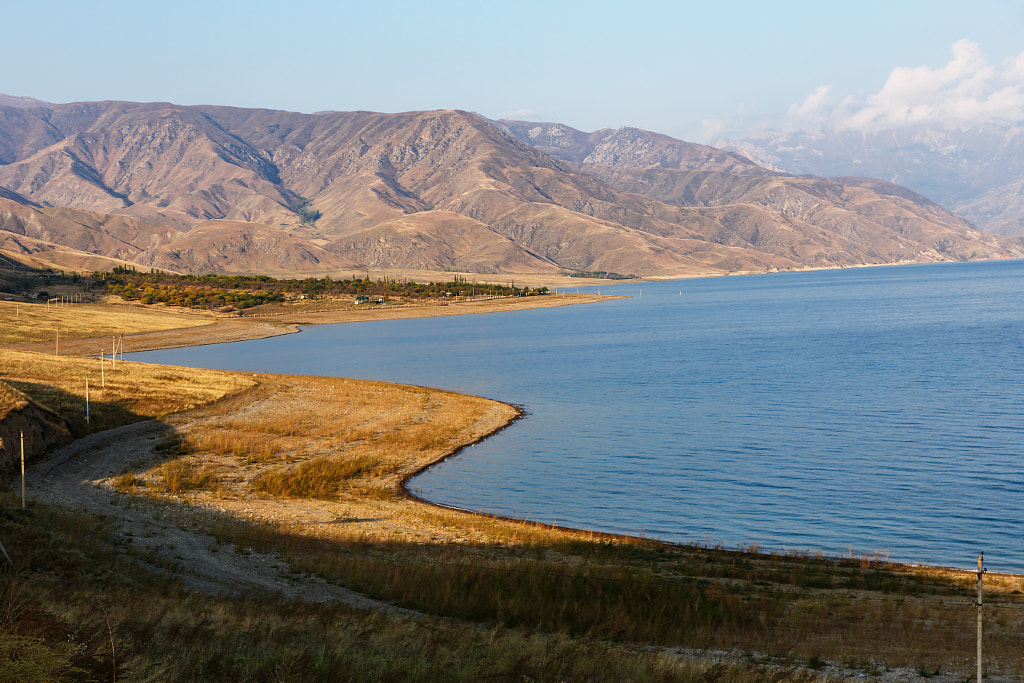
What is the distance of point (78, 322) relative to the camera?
106250mm

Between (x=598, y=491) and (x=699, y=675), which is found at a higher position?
(x=699, y=675)

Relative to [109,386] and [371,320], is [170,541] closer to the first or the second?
[109,386]

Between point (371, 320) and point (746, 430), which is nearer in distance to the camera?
point (746, 430)

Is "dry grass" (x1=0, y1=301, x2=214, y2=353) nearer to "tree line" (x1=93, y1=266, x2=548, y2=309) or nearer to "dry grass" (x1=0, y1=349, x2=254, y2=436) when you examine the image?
"tree line" (x1=93, y1=266, x2=548, y2=309)

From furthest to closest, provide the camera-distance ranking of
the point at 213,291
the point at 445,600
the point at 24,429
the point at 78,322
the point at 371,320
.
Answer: the point at 213,291, the point at 371,320, the point at 78,322, the point at 24,429, the point at 445,600

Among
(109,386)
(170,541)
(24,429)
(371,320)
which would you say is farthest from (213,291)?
(170,541)

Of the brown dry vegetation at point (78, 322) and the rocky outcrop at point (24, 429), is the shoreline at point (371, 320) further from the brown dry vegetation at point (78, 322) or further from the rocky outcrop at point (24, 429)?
the rocky outcrop at point (24, 429)

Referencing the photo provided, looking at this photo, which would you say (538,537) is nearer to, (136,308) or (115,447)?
(115,447)

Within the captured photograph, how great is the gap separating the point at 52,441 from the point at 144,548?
58.1ft

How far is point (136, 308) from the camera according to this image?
14250 cm

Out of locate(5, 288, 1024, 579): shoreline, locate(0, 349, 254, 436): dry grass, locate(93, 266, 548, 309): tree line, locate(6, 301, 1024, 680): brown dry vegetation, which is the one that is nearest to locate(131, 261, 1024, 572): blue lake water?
locate(5, 288, 1024, 579): shoreline

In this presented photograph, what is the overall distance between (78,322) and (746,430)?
92.8 meters

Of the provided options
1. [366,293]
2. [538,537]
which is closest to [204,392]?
[538,537]

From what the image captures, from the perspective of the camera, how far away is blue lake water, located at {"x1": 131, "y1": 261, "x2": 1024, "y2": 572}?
1126 inches
